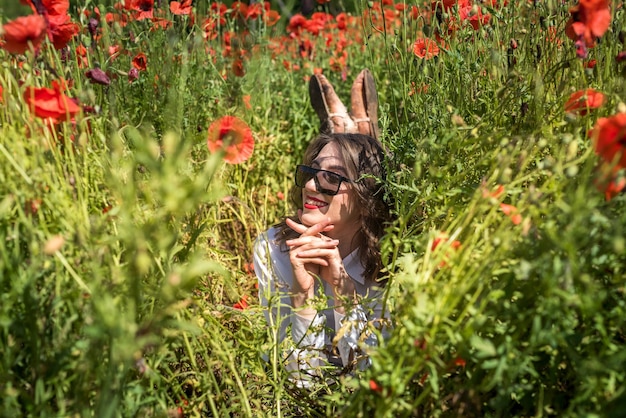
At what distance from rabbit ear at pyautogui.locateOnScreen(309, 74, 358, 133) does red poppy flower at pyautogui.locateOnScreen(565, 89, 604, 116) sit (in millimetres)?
1320

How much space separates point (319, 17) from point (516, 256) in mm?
2919

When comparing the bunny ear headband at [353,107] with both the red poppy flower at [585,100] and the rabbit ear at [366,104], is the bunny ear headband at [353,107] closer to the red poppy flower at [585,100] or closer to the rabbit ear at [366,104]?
the rabbit ear at [366,104]

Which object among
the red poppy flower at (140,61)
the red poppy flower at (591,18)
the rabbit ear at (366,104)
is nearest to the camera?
the red poppy flower at (591,18)

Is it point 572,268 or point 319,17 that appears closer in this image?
point 572,268

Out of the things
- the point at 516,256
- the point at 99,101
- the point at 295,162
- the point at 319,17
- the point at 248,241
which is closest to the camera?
the point at 516,256

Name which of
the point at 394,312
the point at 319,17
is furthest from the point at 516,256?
the point at 319,17

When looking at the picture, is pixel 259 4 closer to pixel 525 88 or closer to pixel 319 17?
pixel 319 17

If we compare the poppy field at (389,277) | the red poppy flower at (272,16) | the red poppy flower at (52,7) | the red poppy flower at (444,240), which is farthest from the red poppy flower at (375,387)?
the red poppy flower at (272,16)

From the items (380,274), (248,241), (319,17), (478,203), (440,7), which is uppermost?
(440,7)

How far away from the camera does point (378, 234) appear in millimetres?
2189

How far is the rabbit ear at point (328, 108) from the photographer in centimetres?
270

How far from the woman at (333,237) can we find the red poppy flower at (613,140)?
0.85 metres

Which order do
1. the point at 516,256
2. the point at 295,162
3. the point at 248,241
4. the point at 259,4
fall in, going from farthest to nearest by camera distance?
the point at 259,4 → the point at 295,162 → the point at 248,241 → the point at 516,256

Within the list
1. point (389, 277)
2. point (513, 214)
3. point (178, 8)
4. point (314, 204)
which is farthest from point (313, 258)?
point (178, 8)
